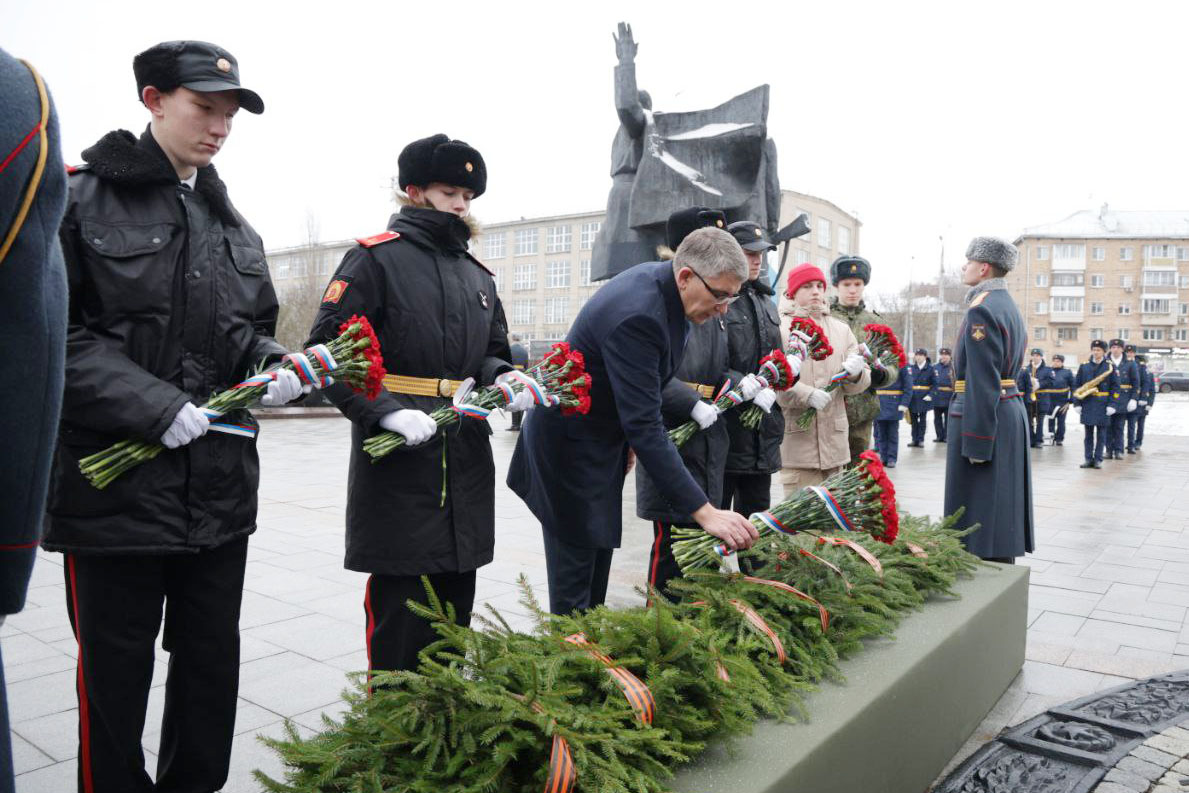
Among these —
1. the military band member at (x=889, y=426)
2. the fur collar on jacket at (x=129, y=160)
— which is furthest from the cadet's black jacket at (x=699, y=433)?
the military band member at (x=889, y=426)

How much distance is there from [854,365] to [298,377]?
12.2 ft

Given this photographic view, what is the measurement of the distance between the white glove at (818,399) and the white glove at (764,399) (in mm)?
800

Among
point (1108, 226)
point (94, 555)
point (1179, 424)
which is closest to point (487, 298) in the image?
point (94, 555)

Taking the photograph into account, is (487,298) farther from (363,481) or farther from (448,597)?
(448,597)

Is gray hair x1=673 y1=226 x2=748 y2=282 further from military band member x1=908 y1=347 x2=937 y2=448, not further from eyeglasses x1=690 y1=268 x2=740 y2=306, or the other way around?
military band member x1=908 y1=347 x2=937 y2=448

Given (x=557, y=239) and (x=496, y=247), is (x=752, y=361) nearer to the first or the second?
(x=557, y=239)

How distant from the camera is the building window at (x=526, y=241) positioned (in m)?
65.9

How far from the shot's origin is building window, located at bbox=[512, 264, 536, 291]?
65.7 m

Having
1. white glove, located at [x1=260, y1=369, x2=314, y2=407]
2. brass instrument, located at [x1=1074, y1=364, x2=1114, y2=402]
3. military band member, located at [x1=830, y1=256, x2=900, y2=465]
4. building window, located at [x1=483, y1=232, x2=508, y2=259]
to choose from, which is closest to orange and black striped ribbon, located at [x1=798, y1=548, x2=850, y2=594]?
white glove, located at [x1=260, y1=369, x2=314, y2=407]

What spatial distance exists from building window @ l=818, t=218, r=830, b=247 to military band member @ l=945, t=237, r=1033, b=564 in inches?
2063

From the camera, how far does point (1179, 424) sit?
975 inches

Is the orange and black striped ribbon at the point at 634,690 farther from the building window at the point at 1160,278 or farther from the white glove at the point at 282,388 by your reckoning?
the building window at the point at 1160,278

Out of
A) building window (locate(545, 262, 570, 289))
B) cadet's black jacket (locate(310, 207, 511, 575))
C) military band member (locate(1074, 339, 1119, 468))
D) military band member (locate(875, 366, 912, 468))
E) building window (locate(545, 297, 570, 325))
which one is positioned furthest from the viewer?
building window (locate(545, 297, 570, 325))

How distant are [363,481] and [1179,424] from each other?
27856mm
